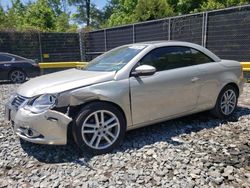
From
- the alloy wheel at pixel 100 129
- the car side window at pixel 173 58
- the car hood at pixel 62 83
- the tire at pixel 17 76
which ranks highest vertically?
the car side window at pixel 173 58

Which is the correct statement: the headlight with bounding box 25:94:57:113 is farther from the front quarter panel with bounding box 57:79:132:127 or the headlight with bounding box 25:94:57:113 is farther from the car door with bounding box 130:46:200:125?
the car door with bounding box 130:46:200:125

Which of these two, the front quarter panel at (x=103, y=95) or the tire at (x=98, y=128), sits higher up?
the front quarter panel at (x=103, y=95)

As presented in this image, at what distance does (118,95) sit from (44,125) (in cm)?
104

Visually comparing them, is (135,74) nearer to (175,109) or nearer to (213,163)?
(175,109)

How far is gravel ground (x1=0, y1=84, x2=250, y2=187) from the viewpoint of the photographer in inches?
119

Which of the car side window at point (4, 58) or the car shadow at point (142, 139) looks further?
the car side window at point (4, 58)

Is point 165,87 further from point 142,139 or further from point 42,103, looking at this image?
point 42,103

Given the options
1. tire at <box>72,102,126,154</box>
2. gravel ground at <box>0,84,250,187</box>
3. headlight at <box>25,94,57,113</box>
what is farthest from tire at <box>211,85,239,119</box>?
headlight at <box>25,94,57,113</box>

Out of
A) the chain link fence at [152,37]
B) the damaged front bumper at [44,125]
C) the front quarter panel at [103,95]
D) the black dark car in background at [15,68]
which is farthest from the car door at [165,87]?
the black dark car in background at [15,68]

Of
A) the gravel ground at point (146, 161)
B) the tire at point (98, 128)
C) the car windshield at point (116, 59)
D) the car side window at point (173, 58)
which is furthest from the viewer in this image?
the car side window at point (173, 58)

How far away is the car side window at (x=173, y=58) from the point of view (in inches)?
166

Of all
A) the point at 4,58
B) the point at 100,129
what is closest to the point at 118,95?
the point at 100,129

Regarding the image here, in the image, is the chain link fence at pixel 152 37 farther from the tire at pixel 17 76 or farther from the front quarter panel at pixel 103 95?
the front quarter panel at pixel 103 95

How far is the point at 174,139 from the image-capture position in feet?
13.5
